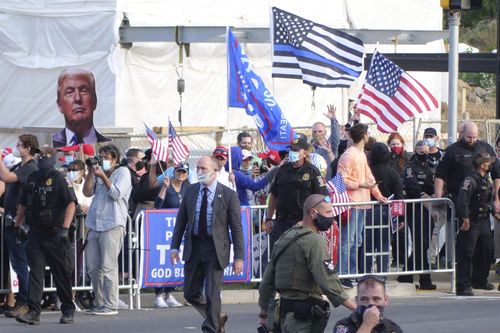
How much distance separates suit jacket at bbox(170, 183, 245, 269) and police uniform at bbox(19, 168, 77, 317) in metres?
1.72

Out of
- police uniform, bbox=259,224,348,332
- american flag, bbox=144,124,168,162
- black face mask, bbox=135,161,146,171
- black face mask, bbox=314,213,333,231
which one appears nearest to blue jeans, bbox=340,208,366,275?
american flag, bbox=144,124,168,162

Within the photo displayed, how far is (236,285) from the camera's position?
16.0m

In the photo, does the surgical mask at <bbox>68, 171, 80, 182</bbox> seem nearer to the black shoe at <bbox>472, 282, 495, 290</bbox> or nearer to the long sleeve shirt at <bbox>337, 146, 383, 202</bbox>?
the long sleeve shirt at <bbox>337, 146, 383, 202</bbox>

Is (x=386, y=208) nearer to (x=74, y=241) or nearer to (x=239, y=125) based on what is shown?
(x=74, y=241)

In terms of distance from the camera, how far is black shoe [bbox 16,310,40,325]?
13.4 meters

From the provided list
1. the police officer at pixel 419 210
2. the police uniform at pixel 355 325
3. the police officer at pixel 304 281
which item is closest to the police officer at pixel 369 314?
the police uniform at pixel 355 325

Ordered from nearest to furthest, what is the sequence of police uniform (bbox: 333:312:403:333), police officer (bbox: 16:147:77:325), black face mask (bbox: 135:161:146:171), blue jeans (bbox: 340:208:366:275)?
police uniform (bbox: 333:312:403:333), police officer (bbox: 16:147:77:325), blue jeans (bbox: 340:208:366:275), black face mask (bbox: 135:161:146:171)

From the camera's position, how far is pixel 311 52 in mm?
17703

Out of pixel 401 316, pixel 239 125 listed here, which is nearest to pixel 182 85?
pixel 239 125

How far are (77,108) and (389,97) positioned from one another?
6249 mm

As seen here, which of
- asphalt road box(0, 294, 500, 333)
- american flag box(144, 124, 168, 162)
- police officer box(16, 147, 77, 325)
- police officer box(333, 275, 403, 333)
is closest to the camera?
police officer box(333, 275, 403, 333)

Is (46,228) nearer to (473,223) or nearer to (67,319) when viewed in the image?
(67,319)

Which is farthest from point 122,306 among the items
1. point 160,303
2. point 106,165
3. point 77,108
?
point 77,108

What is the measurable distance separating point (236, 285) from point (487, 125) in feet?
20.3
